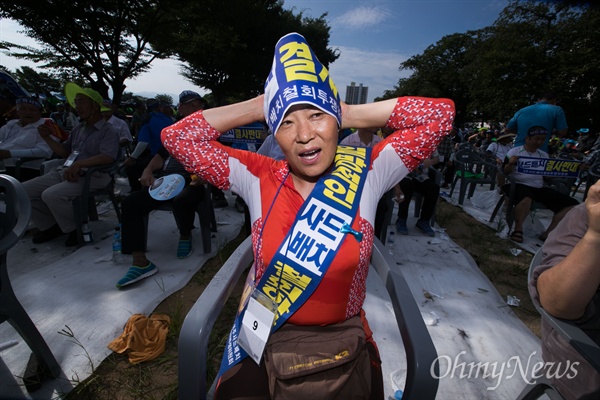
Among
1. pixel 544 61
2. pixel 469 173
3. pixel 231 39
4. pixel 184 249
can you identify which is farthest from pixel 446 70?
pixel 184 249

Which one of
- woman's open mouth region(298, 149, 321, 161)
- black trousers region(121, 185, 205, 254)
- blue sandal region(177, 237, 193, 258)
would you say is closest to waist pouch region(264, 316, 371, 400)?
woman's open mouth region(298, 149, 321, 161)

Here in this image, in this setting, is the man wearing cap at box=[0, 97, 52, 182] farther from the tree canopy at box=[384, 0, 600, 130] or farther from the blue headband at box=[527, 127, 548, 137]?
the tree canopy at box=[384, 0, 600, 130]

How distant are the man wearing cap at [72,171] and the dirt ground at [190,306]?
1.89 metres

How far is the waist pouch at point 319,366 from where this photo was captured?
1023mm

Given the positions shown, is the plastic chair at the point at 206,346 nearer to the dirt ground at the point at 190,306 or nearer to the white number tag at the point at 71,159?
the dirt ground at the point at 190,306

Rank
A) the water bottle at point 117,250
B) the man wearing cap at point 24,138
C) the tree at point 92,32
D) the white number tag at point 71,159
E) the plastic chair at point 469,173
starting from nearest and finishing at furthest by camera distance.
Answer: the water bottle at point 117,250
the white number tag at point 71,159
the man wearing cap at point 24,138
the plastic chair at point 469,173
the tree at point 92,32

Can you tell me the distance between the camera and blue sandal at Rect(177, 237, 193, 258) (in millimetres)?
3484

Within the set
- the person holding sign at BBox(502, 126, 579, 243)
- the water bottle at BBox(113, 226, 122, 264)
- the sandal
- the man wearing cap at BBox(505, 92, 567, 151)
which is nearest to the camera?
the water bottle at BBox(113, 226, 122, 264)

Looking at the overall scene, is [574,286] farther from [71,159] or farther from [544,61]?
[544,61]

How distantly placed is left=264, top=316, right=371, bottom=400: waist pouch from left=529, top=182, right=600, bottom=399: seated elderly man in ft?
2.53

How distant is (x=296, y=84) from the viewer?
4.01 feet

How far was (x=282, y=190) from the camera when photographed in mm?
1405

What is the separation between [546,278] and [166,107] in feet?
25.2

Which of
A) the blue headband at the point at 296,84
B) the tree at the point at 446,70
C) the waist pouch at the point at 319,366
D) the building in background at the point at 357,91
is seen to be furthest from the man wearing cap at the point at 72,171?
the building in background at the point at 357,91
